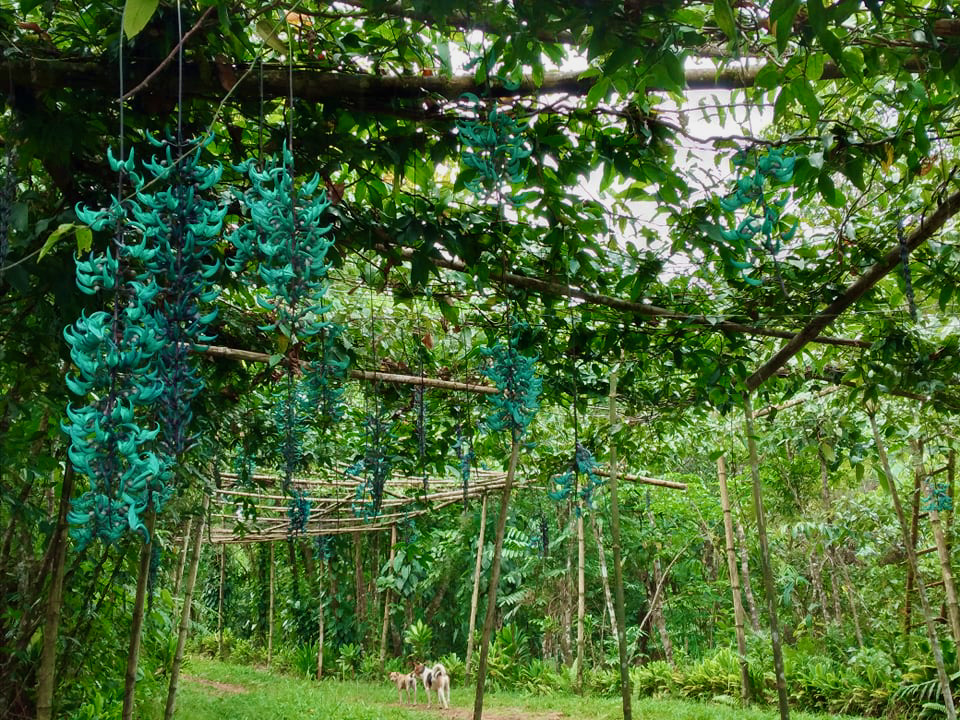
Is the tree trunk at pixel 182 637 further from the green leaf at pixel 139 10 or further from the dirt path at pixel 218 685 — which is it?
the dirt path at pixel 218 685

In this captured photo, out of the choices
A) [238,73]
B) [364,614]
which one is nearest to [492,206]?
[238,73]

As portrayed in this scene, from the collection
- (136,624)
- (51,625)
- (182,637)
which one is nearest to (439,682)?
(182,637)

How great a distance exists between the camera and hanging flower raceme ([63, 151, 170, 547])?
956mm

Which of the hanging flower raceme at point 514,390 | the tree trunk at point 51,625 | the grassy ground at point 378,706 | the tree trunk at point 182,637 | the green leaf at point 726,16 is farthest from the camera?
the grassy ground at point 378,706

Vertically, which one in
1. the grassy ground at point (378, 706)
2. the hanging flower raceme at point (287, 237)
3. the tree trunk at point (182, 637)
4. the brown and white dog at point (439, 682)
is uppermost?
the hanging flower raceme at point (287, 237)

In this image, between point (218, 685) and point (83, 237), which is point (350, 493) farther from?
point (83, 237)

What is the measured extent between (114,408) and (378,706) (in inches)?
289

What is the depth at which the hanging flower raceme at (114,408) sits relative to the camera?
0.96 metres

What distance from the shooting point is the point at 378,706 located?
749 centimetres

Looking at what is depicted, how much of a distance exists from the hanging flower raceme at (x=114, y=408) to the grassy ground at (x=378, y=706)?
613cm

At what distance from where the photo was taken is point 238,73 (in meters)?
1.80

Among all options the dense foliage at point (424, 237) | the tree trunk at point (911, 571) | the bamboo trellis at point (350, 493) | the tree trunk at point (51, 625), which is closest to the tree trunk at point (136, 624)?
the dense foliage at point (424, 237)

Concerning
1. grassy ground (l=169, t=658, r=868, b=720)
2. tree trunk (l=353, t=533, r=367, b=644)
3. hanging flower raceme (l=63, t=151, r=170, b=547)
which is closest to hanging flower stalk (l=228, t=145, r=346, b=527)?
hanging flower raceme (l=63, t=151, r=170, b=547)

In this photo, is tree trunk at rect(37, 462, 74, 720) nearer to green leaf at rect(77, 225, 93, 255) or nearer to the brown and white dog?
green leaf at rect(77, 225, 93, 255)
